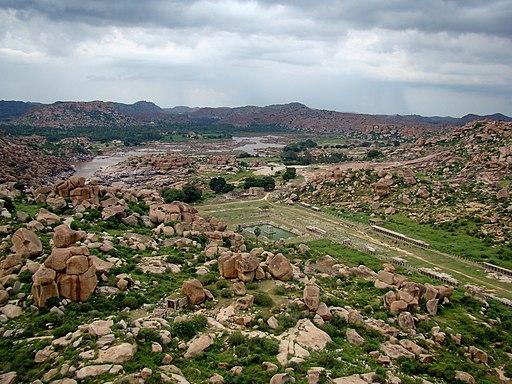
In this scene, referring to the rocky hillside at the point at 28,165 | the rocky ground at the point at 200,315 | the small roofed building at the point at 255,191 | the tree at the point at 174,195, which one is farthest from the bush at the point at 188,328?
the rocky hillside at the point at 28,165

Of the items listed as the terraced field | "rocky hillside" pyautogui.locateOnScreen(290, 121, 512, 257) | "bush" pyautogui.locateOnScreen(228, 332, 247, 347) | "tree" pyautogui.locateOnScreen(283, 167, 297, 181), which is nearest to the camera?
"bush" pyautogui.locateOnScreen(228, 332, 247, 347)

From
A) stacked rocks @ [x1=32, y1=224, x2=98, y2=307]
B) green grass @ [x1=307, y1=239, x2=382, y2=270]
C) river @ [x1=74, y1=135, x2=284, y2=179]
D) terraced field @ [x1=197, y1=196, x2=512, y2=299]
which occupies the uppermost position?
stacked rocks @ [x1=32, y1=224, x2=98, y2=307]

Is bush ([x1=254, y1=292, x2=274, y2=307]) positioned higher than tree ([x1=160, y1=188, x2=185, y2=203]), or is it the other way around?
bush ([x1=254, y1=292, x2=274, y2=307])

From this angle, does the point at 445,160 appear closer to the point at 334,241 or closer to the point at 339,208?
the point at 339,208

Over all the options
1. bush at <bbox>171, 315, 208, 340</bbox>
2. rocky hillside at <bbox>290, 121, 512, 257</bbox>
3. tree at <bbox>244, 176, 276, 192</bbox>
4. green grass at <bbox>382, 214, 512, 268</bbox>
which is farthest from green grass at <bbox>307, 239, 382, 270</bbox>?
tree at <bbox>244, 176, 276, 192</bbox>

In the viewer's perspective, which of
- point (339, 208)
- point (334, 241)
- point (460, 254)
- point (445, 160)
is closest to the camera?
point (460, 254)

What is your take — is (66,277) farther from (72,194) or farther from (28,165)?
(28,165)

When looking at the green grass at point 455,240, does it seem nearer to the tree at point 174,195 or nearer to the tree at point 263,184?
the tree at point 263,184

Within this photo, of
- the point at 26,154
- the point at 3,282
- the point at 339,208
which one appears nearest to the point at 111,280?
the point at 3,282

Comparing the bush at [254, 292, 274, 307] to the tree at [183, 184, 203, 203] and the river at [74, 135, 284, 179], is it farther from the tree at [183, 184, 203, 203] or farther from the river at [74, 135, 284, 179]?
the river at [74, 135, 284, 179]
